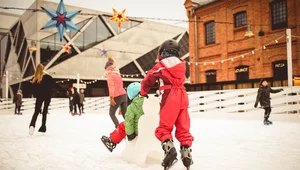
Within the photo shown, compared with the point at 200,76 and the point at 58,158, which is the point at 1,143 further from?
the point at 200,76

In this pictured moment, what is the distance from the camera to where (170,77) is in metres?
2.81

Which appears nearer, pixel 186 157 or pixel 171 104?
pixel 186 157

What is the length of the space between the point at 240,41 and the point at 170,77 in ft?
48.7

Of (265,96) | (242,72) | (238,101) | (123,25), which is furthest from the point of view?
(123,25)

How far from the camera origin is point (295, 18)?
487 inches

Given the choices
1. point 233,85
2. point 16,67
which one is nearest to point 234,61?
point 233,85

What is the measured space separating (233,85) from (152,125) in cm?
1035

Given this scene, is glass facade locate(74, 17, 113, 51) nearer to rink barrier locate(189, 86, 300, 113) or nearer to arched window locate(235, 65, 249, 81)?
arched window locate(235, 65, 249, 81)

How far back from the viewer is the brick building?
13016mm

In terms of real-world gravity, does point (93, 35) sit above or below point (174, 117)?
above

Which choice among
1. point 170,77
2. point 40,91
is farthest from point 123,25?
point 170,77

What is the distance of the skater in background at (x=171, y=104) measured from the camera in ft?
8.91

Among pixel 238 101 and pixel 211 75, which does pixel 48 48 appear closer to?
pixel 211 75

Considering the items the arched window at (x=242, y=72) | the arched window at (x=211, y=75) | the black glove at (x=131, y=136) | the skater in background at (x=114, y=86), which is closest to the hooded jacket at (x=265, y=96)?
the skater in background at (x=114, y=86)
